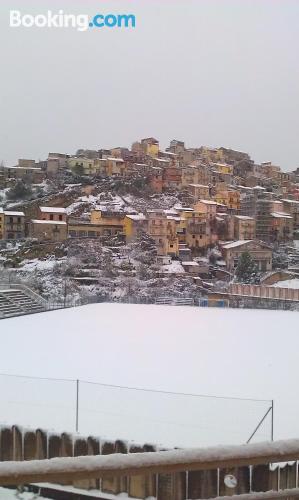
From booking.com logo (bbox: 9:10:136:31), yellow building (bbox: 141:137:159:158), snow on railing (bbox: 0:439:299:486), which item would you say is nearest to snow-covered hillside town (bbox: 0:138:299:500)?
snow on railing (bbox: 0:439:299:486)

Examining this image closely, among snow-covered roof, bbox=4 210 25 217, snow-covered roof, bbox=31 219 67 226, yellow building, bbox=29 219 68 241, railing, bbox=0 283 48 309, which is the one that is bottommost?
railing, bbox=0 283 48 309

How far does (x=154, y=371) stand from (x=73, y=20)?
28182mm

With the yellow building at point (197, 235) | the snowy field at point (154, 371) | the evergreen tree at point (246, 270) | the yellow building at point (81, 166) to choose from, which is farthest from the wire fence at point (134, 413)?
the yellow building at point (81, 166)

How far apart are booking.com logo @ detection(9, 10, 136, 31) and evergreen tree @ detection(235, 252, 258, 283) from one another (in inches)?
680

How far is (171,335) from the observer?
1210 cm

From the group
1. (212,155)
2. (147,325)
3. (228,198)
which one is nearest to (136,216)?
(228,198)

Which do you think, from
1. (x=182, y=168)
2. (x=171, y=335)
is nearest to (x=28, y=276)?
(x=182, y=168)

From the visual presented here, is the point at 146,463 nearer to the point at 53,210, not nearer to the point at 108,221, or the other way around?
the point at 108,221

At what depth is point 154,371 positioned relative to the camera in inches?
305

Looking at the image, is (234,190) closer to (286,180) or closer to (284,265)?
(286,180)

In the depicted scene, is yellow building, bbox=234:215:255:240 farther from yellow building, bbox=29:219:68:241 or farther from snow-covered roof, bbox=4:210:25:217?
snow-covered roof, bbox=4:210:25:217

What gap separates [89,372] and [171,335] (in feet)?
15.1

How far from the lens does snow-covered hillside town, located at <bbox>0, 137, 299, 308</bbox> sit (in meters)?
30.9

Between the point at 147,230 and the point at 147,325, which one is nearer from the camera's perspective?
the point at 147,325
